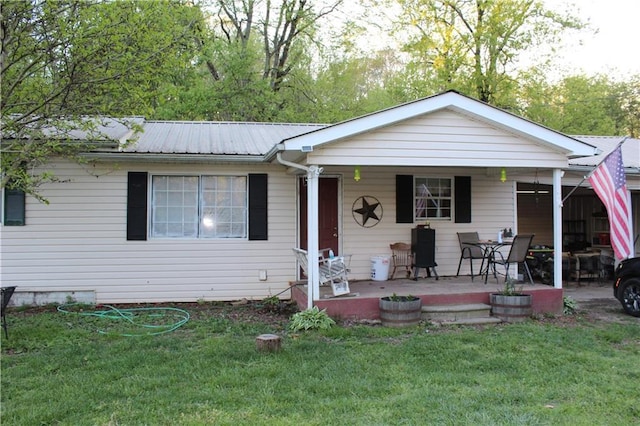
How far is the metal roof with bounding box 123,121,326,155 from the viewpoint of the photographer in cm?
825

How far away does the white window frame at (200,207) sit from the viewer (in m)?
8.45

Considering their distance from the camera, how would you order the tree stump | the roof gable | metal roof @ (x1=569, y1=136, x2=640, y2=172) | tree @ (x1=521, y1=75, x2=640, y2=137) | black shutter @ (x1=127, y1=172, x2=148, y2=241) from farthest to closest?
tree @ (x1=521, y1=75, x2=640, y2=137), metal roof @ (x1=569, y1=136, x2=640, y2=172), black shutter @ (x1=127, y1=172, x2=148, y2=241), the roof gable, the tree stump

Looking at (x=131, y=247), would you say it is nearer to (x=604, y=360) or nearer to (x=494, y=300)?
(x=494, y=300)

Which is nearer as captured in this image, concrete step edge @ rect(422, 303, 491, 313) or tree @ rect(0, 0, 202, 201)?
tree @ rect(0, 0, 202, 201)

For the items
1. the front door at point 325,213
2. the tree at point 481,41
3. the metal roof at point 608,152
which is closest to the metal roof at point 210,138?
the front door at point 325,213

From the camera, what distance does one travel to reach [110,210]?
8234 mm

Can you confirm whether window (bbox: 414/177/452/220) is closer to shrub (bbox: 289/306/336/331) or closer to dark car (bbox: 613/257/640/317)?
dark car (bbox: 613/257/640/317)

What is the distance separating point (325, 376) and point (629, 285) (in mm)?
5575

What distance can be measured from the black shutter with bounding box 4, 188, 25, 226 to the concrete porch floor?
4656 millimetres

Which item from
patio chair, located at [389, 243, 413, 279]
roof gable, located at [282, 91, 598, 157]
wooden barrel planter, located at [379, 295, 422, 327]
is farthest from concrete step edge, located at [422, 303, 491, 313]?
roof gable, located at [282, 91, 598, 157]

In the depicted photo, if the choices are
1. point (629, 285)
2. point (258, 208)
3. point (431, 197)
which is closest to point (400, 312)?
point (258, 208)

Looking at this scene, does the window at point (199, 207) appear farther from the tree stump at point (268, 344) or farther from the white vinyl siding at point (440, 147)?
the tree stump at point (268, 344)

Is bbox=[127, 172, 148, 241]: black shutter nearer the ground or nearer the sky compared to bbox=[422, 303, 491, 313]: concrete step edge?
nearer the sky

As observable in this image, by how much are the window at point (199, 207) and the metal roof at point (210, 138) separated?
548 mm
